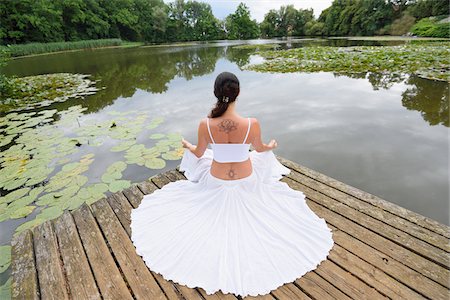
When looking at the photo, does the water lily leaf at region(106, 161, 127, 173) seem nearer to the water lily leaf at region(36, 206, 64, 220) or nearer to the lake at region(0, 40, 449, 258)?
the lake at region(0, 40, 449, 258)

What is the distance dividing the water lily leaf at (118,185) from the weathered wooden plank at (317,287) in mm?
2209

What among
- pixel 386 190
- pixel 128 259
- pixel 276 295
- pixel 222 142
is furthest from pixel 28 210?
pixel 386 190

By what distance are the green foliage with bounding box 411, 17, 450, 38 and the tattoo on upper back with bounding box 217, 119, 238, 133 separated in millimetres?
27855

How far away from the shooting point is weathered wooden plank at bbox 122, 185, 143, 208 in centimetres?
228

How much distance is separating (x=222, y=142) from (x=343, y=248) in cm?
110

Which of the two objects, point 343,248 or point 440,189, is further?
point 440,189

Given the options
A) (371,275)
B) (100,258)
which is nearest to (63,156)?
(100,258)

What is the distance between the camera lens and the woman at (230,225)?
1465 millimetres

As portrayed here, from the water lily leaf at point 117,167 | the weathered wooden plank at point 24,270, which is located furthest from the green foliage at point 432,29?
the weathered wooden plank at point 24,270

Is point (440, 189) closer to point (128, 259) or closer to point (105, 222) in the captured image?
point (128, 259)

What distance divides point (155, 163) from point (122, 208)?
125 cm

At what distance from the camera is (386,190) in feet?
9.13

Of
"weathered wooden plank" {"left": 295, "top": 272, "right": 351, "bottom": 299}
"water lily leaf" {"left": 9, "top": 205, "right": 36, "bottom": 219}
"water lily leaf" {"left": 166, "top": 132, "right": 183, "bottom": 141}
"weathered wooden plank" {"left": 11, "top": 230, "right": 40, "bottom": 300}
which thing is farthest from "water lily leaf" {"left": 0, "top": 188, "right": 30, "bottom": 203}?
"weathered wooden plank" {"left": 295, "top": 272, "right": 351, "bottom": 299}

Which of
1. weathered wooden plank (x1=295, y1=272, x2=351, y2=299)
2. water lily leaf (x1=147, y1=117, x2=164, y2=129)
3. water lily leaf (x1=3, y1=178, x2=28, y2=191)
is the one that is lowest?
water lily leaf (x1=3, y1=178, x2=28, y2=191)
